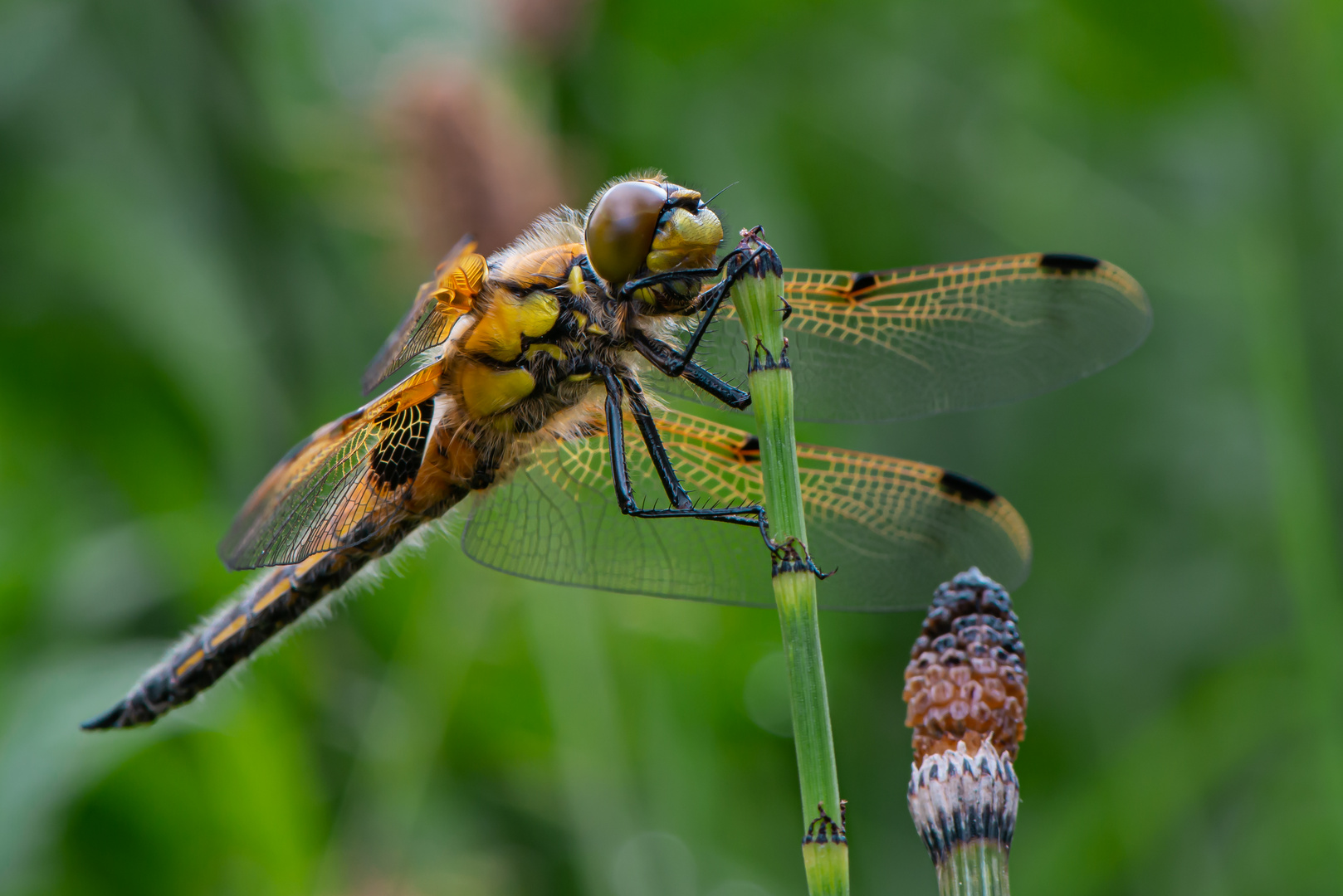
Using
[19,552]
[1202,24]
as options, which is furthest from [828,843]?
[1202,24]

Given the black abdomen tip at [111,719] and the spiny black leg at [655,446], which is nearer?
the spiny black leg at [655,446]

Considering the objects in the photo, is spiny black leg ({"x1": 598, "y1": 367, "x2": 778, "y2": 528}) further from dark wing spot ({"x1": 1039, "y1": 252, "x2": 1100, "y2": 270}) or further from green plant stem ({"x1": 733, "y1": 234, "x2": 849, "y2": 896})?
dark wing spot ({"x1": 1039, "y1": 252, "x2": 1100, "y2": 270})

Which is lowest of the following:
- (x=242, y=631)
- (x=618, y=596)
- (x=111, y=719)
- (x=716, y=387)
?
(x=111, y=719)

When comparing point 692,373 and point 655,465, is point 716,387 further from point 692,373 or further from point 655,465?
point 655,465

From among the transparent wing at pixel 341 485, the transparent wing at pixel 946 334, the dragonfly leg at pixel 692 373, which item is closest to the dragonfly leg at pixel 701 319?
the dragonfly leg at pixel 692 373

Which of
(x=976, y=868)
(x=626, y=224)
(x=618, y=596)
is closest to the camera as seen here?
(x=976, y=868)

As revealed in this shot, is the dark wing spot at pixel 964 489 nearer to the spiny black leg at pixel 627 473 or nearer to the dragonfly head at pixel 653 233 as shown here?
the spiny black leg at pixel 627 473

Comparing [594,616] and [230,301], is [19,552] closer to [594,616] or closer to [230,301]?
[230,301]

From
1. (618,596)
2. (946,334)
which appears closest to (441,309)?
(946,334)
